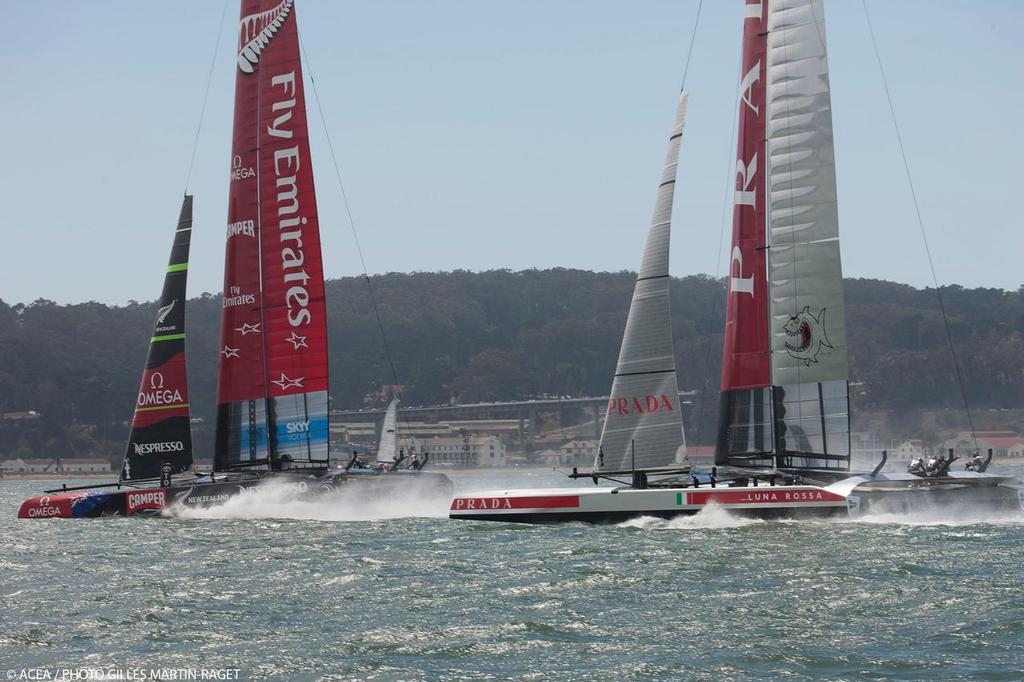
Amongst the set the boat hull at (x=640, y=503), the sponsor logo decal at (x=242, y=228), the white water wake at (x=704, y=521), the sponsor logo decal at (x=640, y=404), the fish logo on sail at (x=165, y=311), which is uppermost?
the sponsor logo decal at (x=242, y=228)

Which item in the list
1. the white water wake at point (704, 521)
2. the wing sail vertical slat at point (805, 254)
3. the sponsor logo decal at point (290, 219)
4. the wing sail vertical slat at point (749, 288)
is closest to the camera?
the white water wake at point (704, 521)

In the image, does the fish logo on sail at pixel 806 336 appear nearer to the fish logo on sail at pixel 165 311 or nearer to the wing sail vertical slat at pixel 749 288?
the wing sail vertical slat at pixel 749 288

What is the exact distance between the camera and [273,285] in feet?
90.9

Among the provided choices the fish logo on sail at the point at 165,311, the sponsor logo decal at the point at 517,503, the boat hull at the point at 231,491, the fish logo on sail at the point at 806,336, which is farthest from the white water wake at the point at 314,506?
the fish logo on sail at the point at 806,336

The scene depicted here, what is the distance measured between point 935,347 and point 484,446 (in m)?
47.5

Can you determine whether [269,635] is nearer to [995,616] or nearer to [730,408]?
[995,616]

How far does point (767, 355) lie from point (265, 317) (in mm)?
10183

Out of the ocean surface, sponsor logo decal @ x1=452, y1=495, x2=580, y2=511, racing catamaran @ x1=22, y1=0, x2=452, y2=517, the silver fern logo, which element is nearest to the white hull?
sponsor logo decal @ x1=452, y1=495, x2=580, y2=511

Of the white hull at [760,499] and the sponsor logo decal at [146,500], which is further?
the sponsor logo decal at [146,500]

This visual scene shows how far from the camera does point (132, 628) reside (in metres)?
12.8

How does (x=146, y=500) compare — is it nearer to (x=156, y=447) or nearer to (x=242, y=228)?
(x=156, y=447)

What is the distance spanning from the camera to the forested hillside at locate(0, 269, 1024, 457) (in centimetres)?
12400

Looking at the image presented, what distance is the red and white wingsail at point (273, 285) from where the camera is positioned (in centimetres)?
2767

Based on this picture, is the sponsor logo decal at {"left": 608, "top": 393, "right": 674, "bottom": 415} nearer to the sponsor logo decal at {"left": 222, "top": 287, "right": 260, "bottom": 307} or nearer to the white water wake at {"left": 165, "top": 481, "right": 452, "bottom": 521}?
the white water wake at {"left": 165, "top": 481, "right": 452, "bottom": 521}
